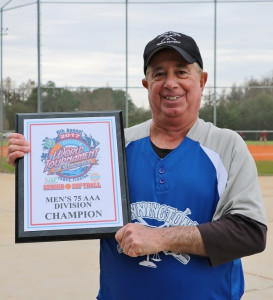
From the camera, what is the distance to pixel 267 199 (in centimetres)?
1214

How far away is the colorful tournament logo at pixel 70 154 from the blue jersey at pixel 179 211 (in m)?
0.18

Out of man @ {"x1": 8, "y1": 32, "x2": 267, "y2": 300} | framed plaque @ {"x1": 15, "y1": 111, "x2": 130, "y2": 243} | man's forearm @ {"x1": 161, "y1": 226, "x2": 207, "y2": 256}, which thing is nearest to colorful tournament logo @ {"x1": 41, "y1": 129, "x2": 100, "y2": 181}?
framed plaque @ {"x1": 15, "y1": 111, "x2": 130, "y2": 243}

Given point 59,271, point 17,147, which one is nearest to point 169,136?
point 17,147

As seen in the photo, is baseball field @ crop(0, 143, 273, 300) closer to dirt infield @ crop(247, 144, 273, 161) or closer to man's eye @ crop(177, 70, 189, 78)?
man's eye @ crop(177, 70, 189, 78)

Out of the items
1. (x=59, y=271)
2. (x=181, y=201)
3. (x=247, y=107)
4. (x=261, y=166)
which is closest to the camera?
(x=181, y=201)

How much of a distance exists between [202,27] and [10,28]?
6204 mm

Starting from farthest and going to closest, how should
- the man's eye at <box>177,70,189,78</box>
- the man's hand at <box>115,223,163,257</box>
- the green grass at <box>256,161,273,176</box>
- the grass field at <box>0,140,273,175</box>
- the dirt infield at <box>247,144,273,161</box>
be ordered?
the green grass at <box>256,161,273,176</box>, the grass field at <box>0,140,273,175</box>, the dirt infield at <box>247,144,273,161</box>, the man's eye at <box>177,70,189,78</box>, the man's hand at <box>115,223,163,257</box>

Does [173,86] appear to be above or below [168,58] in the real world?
below

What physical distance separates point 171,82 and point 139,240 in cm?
65

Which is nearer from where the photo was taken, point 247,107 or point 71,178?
point 71,178

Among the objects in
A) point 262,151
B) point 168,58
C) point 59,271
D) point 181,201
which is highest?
point 168,58

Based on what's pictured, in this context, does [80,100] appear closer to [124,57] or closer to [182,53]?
[124,57]

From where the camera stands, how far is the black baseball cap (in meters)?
2.40

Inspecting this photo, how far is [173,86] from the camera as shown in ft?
8.01
